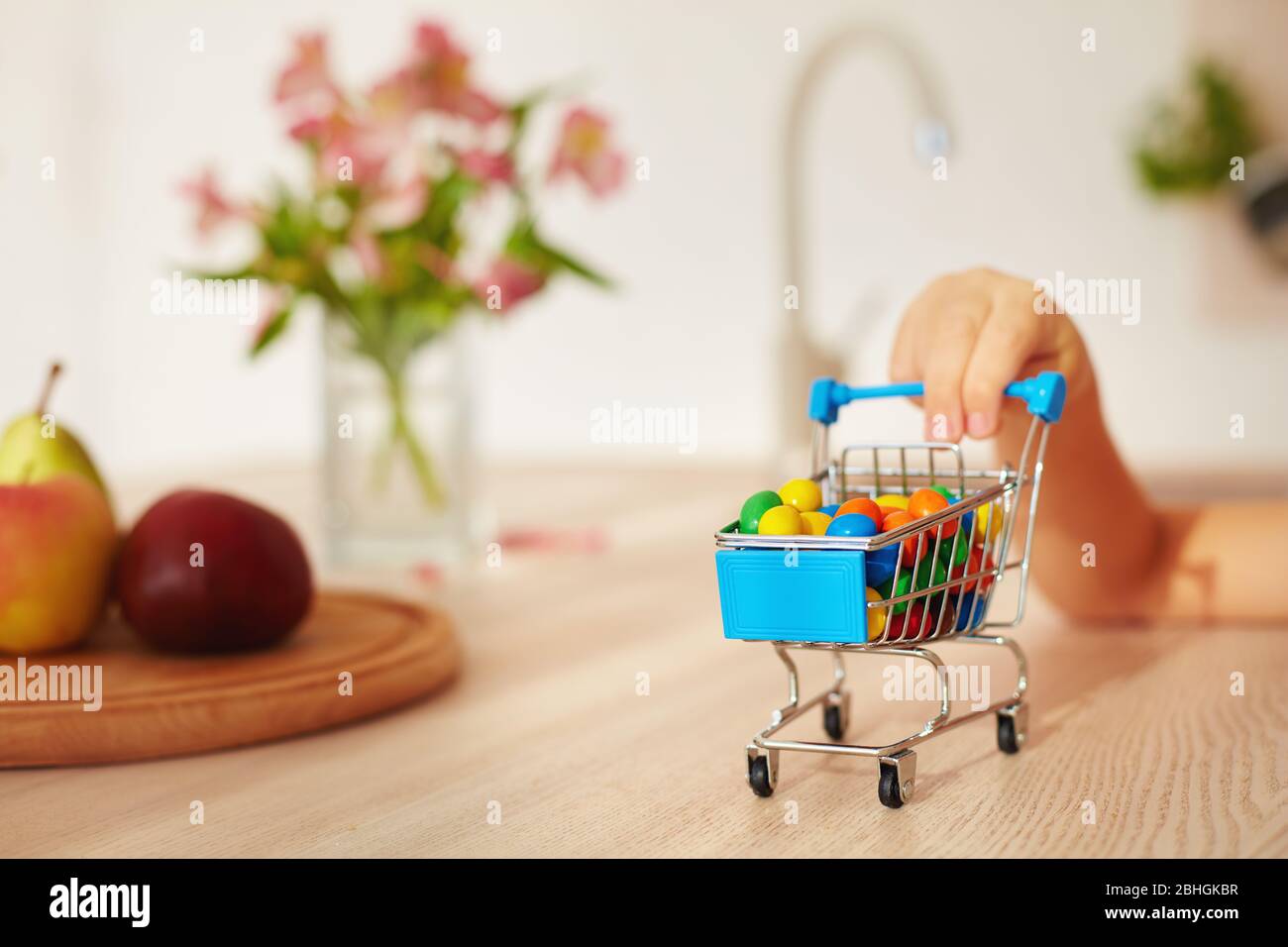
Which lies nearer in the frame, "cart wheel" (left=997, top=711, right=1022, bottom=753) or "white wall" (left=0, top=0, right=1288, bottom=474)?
"cart wheel" (left=997, top=711, right=1022, bottom=753)

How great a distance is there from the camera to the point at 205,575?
86 cm

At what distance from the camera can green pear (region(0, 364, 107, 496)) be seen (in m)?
0.91

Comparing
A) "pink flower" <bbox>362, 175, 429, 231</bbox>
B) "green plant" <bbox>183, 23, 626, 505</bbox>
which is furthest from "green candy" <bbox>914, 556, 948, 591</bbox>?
"pink flower" <bbox>362, 175, 429, 231</bbox>

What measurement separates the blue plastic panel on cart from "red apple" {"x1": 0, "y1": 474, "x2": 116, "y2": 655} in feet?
1.49

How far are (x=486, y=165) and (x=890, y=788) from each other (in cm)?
90

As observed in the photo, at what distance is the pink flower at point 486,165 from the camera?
1372 mm

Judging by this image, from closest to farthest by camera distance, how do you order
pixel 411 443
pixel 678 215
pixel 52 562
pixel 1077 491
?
pixel 52 562, pixel 1077 491, pixel 411 443, pixel 678 215

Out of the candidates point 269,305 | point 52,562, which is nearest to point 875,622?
point 52,562

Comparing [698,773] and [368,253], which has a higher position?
[368,253]

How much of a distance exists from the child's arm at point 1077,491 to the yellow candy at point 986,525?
0.14 feet

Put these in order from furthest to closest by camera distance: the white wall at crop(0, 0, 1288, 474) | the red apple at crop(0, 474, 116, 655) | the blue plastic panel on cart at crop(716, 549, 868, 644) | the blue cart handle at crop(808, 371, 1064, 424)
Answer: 1. the white wall at crop(0, 0, 1288, 474)
2. the red apple at crop(0, 474, 116, 655)
3. the blue cart handle at crop(808, 371, 1064, 424)
4. the blue plastic panel on cart at crop(716, 549, 868, 644)

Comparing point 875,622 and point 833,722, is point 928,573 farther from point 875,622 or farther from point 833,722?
point 833,722

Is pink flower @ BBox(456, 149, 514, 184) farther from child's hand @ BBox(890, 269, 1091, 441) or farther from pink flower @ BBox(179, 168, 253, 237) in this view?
child's hand @ BBox(890, 269, 1091, 441)

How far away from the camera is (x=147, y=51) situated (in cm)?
309
